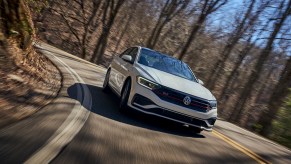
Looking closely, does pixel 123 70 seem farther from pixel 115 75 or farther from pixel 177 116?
pixel 177 116

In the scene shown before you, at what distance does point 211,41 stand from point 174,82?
1531 inches

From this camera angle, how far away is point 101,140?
5.39 m

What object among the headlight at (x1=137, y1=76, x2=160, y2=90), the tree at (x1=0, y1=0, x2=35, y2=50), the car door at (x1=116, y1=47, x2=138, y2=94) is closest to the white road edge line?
the headlight at (x1=137, y1=76, x2=160, y2=90)

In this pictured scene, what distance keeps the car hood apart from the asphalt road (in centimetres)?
85

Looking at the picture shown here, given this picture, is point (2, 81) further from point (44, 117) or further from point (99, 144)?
point (99, 144)

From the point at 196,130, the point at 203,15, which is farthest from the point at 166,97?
the point at 203,15

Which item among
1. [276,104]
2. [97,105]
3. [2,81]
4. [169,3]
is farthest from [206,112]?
[169,3]

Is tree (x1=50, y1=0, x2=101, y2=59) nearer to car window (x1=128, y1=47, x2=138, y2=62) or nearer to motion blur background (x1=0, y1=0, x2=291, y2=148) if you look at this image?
motion blur background (x1=0, y1=0, x2=291, y2=148)

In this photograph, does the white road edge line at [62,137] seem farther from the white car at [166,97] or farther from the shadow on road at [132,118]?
the white car at [166,97]

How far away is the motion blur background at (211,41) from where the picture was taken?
52.8 feet

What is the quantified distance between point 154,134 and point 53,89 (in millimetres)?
2912

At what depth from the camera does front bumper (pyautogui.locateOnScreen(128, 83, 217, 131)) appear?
24.3ft

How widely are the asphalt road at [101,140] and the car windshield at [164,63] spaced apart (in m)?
1.21

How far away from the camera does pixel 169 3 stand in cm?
3578
